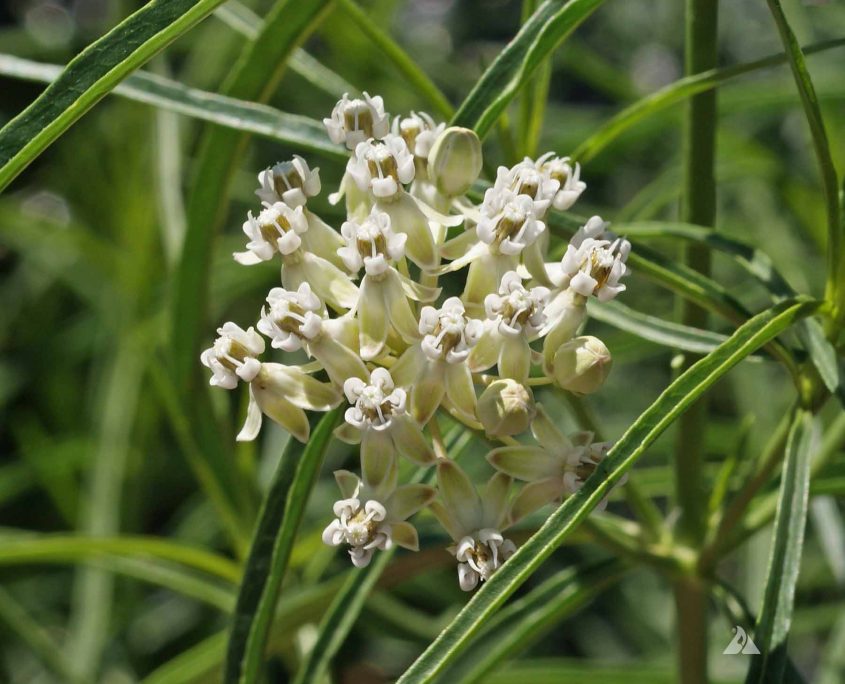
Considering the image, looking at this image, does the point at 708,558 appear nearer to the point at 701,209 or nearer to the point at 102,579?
the point at 701,209

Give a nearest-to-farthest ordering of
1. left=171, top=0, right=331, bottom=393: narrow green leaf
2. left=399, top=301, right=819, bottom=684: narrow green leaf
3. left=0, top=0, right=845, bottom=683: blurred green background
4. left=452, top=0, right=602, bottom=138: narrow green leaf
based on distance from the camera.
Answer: left=399, top=301, right=819, bottom=684: narrow green leaf, left=452, top=0, right=602, bottom=138: narrow green leaf, left=171, top=0, right=331, bottom=393: narrow green leaf, left=0, top=0, right=845, bottom=683: blurred green background

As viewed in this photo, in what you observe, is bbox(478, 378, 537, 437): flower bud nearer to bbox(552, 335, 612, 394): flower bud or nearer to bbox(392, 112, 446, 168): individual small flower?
bbox(552, 335, 612, 394): flower bud

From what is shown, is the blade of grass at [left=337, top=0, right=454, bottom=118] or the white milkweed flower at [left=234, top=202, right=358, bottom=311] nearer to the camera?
the white milkweed flower at [left=234, top=202, right=358, bottom=311]

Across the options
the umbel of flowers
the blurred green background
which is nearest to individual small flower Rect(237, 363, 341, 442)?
the umbel of flowers

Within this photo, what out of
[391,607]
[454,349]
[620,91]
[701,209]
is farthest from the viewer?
[620,91]

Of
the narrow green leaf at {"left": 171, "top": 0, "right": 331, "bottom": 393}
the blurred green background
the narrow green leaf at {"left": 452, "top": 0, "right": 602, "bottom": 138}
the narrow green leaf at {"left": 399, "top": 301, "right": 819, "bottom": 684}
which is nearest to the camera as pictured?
the narrow green leaf at {"left": 399, "top": 301, "right": 819, "bottom": 684}

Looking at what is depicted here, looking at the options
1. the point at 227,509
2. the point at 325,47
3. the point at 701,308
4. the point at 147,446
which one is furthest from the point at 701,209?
the point at 325,47
